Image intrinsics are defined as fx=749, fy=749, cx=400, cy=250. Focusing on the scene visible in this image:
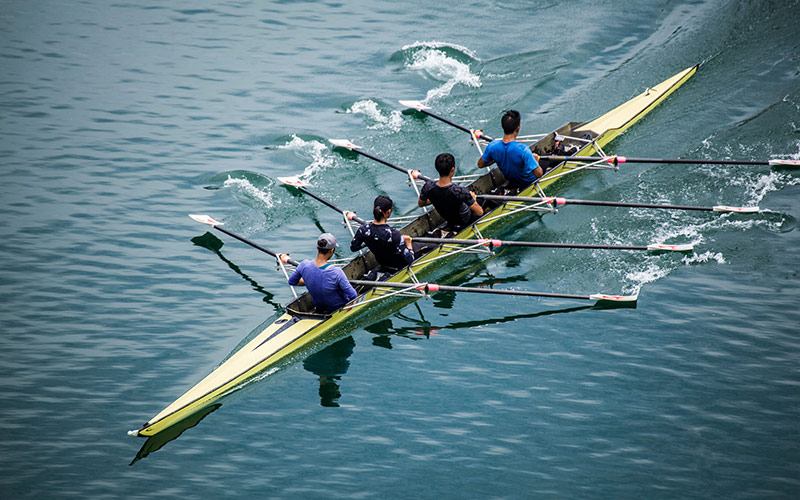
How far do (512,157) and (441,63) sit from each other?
8.26 metres

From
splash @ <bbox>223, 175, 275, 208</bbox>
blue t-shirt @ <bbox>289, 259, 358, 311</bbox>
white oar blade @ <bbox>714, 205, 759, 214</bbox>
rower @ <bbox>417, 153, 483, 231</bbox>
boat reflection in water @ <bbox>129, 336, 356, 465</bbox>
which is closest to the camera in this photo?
boat reflection in water @ <bbox>129, 336, 356, 465</bbox>

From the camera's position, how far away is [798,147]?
52.6ft

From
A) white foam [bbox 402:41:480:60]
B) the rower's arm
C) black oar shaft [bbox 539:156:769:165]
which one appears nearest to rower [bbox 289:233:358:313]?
the rower's arm

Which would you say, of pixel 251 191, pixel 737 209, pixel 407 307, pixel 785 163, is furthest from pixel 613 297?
pixel 251 191

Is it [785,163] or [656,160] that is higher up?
Answer: [656,160]

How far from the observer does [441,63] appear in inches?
846

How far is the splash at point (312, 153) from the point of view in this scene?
669 inches

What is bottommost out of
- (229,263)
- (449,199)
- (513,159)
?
(229,263)

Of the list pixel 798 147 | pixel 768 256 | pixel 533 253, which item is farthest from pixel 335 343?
pixel 798 147

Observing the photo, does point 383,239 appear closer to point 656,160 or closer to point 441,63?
point 656,160

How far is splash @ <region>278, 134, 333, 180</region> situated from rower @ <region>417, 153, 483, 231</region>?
4.20m

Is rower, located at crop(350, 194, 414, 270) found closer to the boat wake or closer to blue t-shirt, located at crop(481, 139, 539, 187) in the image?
blue t-shirt, located at crop(481, 139, 539, 187)

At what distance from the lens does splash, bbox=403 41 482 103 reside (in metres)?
20.3

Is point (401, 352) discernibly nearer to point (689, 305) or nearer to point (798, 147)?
point (689, 305)
